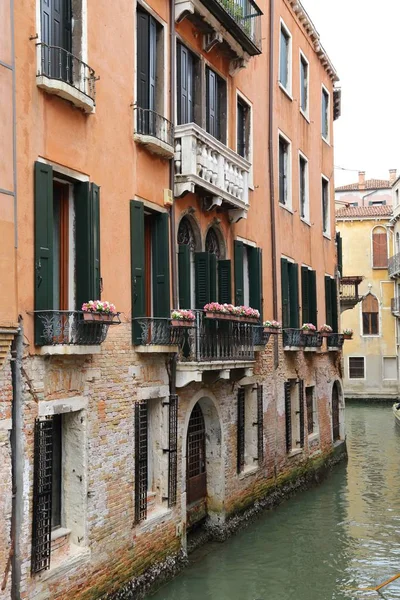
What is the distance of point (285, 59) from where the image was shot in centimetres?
1744

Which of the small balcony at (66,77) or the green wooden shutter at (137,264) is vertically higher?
the small balcony at (66,77)

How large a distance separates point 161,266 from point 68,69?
3127 millimetres

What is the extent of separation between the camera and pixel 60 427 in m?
8.63

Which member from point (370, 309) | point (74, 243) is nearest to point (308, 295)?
point (74, 243)

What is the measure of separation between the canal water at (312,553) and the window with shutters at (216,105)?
7.06 meters

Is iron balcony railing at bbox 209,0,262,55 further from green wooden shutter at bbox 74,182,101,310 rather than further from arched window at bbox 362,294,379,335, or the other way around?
arched window at bbox 362,294,379,335

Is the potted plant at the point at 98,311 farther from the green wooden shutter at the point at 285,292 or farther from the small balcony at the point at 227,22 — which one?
the green wooden shutter at the point at 285,292

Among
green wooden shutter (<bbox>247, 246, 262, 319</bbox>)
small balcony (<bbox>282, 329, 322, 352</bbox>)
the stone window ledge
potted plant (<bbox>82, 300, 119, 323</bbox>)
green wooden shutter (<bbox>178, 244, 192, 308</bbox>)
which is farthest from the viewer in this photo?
small balcony (<bbox>282, 329, 322, 352</bbox>)

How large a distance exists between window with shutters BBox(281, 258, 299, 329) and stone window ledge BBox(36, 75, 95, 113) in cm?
862

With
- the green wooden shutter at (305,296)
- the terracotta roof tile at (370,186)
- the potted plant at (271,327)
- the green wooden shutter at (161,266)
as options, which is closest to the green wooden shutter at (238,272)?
the potted plant at (271,327)

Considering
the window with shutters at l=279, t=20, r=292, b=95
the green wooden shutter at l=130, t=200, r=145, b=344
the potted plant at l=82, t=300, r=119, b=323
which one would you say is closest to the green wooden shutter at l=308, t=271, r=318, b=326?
the window with shutters at l=279, t=20, r=292, b=95

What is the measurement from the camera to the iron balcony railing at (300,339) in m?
16.4

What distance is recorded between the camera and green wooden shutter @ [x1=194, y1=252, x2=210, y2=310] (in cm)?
1203

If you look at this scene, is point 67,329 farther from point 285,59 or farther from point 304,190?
point 304,190
